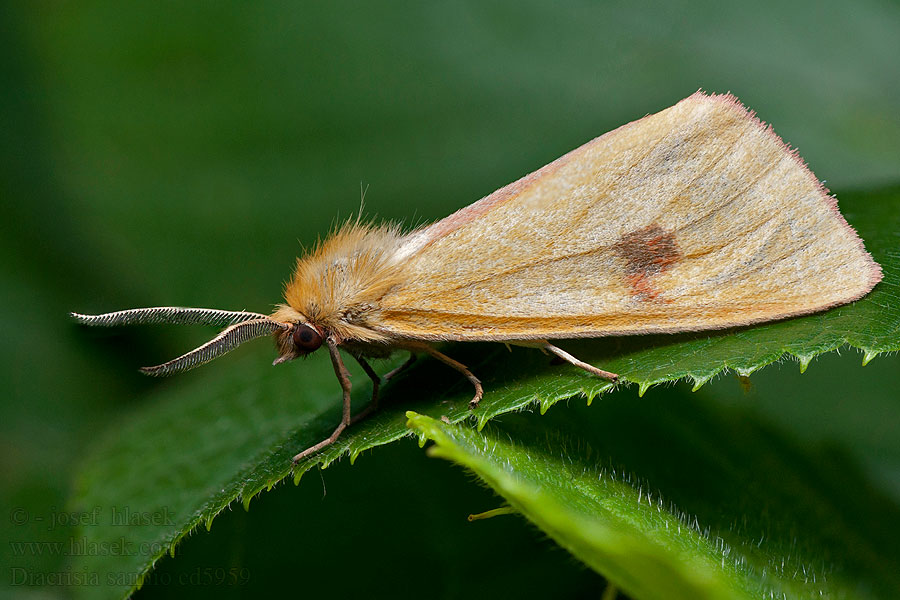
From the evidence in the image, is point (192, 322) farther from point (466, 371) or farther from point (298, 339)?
point (466, 371)

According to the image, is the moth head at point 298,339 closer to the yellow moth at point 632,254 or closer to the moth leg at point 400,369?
the yellow moth at point 632,254

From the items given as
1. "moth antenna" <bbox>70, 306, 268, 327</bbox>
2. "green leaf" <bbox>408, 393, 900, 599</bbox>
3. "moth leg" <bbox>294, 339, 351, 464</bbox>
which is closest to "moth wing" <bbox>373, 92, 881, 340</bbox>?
"moth leg" <bbox>294, 339, 351, 464</bbox>

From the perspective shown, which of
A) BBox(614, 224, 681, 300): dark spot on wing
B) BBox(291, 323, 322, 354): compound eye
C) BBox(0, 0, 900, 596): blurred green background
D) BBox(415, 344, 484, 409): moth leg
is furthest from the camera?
BBox(0, 0, 900, 596): blurred green background

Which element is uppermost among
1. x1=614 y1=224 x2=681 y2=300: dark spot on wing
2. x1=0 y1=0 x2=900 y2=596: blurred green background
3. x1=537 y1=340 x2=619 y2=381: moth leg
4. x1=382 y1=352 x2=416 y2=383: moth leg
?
x1=0 y1=0 x2=900 y2=596: blurred green background

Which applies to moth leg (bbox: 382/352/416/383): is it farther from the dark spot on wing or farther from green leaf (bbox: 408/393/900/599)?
the dark spot on wing

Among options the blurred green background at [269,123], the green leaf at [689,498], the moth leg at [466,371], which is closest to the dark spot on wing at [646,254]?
the green leaf at [689,498]

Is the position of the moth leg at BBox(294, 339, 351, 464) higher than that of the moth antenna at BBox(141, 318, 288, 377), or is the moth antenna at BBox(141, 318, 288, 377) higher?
the moth antenna at BBox(141, 318, 288, 377)

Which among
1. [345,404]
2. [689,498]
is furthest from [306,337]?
Result: [689,498]
